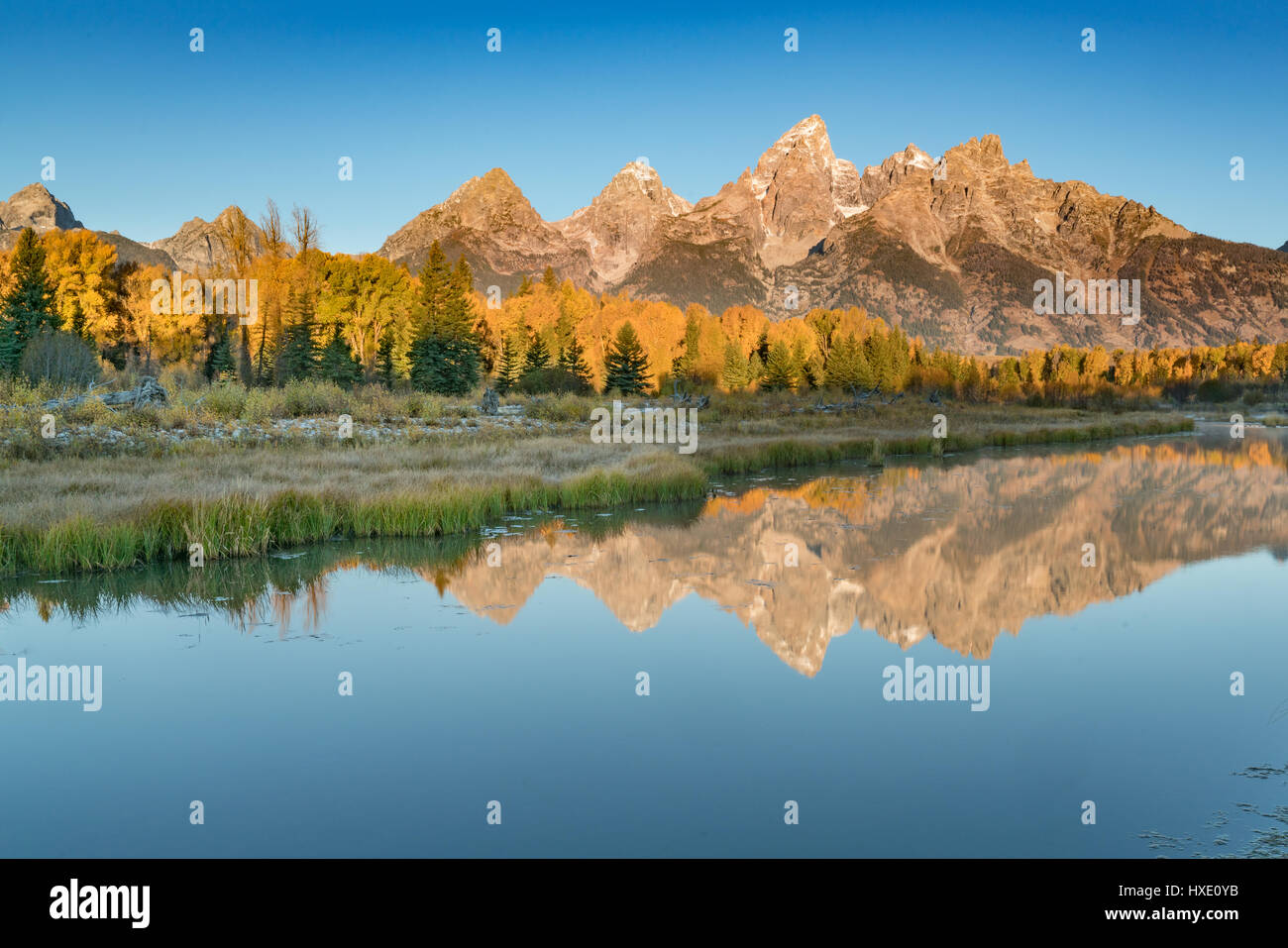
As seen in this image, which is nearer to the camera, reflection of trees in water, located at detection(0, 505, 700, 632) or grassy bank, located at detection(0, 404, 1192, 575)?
reflection of trees in water, located at detection(0, 505, 700, 632)

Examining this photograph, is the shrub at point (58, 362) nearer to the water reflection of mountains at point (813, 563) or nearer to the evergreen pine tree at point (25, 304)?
the evergreen pine tree at point (25, 304)

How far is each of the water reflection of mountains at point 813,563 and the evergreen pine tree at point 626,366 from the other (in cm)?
3342

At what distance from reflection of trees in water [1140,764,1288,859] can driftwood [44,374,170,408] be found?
90.8 feet

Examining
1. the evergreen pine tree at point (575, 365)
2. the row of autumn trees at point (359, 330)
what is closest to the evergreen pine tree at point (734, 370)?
the row of autumn trees at point (359, 330)

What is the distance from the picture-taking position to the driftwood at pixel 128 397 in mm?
25300

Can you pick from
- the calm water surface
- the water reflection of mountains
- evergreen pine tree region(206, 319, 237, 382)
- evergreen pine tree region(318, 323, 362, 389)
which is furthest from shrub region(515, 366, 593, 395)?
the calm water surface

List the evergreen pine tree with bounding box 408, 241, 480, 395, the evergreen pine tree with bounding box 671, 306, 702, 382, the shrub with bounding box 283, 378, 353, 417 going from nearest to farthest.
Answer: the shrub with bounding box 283, 378, 353, 417 → the evergreen pine tree with bounding box 408, 241, 480, 395 → the evergreen pine tree with bounding box 671, 306, 702, 382

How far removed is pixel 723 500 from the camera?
80.8 feet

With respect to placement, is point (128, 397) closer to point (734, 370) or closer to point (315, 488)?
point (315, 488)

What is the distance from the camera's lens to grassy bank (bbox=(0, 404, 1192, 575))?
14.4 meters

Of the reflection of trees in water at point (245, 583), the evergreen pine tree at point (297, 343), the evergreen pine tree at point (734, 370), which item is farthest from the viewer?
the evergreen pine tree at point (734, 370)

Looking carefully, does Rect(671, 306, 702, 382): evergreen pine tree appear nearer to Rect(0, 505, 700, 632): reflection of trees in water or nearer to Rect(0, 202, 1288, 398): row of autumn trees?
Rect(0, 202, 1288, 398): row of autumn trees

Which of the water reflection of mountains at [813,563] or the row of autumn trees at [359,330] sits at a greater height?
the row of autumn trees at [359,330]
